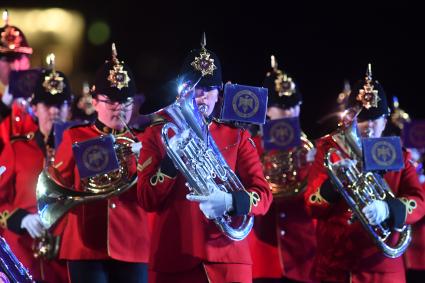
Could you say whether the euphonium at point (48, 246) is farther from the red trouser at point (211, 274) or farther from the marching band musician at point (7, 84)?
the red trouser at point (211, 274)

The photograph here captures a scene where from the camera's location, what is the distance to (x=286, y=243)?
278 inches

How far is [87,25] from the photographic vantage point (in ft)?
33.9

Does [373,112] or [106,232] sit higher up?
[373,112]

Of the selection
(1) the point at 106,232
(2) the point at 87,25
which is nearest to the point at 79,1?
(2) the point at 87,25

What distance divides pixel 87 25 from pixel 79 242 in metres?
5.12

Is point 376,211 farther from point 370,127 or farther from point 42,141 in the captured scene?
point 42,141

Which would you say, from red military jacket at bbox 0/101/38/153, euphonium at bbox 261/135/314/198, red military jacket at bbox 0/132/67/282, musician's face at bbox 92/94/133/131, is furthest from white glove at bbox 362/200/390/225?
red military jacket at bbox 0/101/38/153

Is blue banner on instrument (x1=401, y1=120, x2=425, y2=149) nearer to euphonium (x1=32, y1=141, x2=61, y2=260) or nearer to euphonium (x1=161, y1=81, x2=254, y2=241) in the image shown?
euphonium (x1=32, y1=141, x2=61, y2=260)

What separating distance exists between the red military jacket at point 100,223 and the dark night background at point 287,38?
14.7 feet

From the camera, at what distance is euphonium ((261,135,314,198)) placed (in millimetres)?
7133

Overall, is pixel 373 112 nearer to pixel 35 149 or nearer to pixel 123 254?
pixel 123 254

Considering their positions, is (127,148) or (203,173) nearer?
(203,173)

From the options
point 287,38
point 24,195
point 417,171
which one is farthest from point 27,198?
point 287,38

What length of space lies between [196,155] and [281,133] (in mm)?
2458
